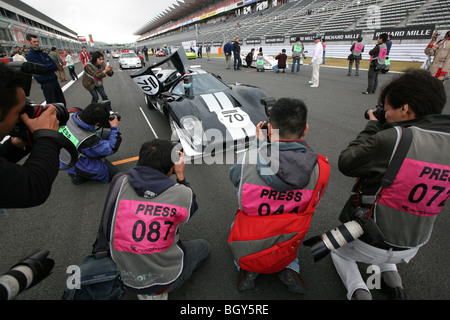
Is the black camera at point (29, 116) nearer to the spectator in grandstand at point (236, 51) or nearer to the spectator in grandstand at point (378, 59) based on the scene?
the spectator in grandstand at point (378, 59)

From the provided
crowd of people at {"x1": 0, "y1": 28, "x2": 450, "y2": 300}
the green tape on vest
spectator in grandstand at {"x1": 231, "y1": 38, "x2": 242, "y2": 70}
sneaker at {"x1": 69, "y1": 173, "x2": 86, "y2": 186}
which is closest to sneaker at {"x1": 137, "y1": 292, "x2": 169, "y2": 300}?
crowd of people at {"x1": 0, "y1": 28, "x2": 450, "y2": 300}

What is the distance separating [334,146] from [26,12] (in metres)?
59.3

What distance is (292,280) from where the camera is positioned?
1.59m

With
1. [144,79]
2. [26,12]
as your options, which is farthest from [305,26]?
[26,12]

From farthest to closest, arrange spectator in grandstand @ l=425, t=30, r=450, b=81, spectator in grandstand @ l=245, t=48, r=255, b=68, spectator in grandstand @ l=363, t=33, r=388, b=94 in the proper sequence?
spectator in grandstand @ l=245, t=48, r=255, b=68 < spectator in grandstand @ l=363, t=33, r=388, b=94 < spectator in grandstand @ l=425, t=30, r=450, b=81

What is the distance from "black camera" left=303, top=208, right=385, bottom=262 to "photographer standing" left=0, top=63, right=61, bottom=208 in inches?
57.0

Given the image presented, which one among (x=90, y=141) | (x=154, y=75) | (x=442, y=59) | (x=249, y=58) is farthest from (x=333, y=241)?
(x=249, y=58)

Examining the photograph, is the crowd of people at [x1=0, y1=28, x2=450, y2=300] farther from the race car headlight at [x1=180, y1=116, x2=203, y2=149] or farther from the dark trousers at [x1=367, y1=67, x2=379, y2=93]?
the dark trousers at [x1=367, y1=67, x2=379, y2=93]

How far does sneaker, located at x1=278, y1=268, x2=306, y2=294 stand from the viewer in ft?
5.18

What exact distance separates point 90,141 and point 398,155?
306 cm

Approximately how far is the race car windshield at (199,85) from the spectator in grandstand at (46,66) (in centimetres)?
307

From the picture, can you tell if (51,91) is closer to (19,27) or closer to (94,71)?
(94,71)
